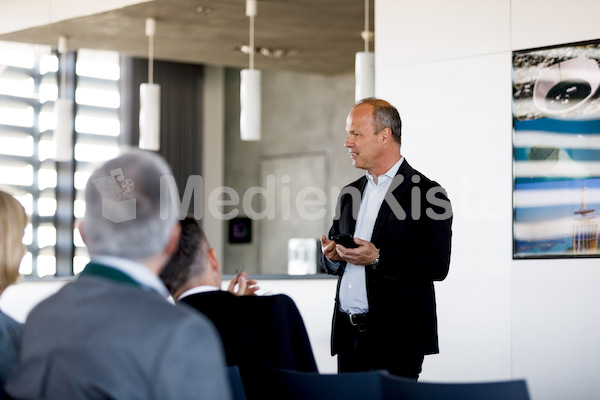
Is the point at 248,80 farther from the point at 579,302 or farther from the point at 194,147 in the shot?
the point at 194,147

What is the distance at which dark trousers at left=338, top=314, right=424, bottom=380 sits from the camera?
119 inches

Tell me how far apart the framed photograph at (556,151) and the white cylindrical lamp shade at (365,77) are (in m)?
1.27

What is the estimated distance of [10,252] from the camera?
76.1 inches

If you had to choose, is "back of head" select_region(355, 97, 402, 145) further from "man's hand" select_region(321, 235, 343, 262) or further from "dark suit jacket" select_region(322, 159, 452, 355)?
"man's hand" select_region(321, 235, 343, 262)

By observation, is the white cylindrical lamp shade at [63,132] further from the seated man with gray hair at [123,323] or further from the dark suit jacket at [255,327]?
the seated man with gray hair at [123,323]

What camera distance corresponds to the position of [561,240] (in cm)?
427

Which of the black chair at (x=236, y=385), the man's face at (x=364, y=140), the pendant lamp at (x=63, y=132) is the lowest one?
the black chair at (x=236, y=385)

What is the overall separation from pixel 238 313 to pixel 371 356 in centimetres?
94

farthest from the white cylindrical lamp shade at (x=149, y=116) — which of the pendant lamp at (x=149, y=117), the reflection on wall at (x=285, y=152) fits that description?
the reflection on wall at (x=285, y=152)

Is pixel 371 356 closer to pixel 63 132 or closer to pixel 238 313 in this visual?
pixel 238 313

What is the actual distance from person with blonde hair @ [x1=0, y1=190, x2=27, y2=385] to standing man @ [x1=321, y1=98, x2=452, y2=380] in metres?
1.30

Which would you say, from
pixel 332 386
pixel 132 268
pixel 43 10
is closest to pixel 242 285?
pixel 332 386

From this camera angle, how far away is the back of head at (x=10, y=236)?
1922 millimetres

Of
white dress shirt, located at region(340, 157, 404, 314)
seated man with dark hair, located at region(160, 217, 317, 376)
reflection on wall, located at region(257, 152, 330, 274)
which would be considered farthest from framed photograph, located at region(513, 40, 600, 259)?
reflection on wall, located at region(257, 152, 330, 274)
